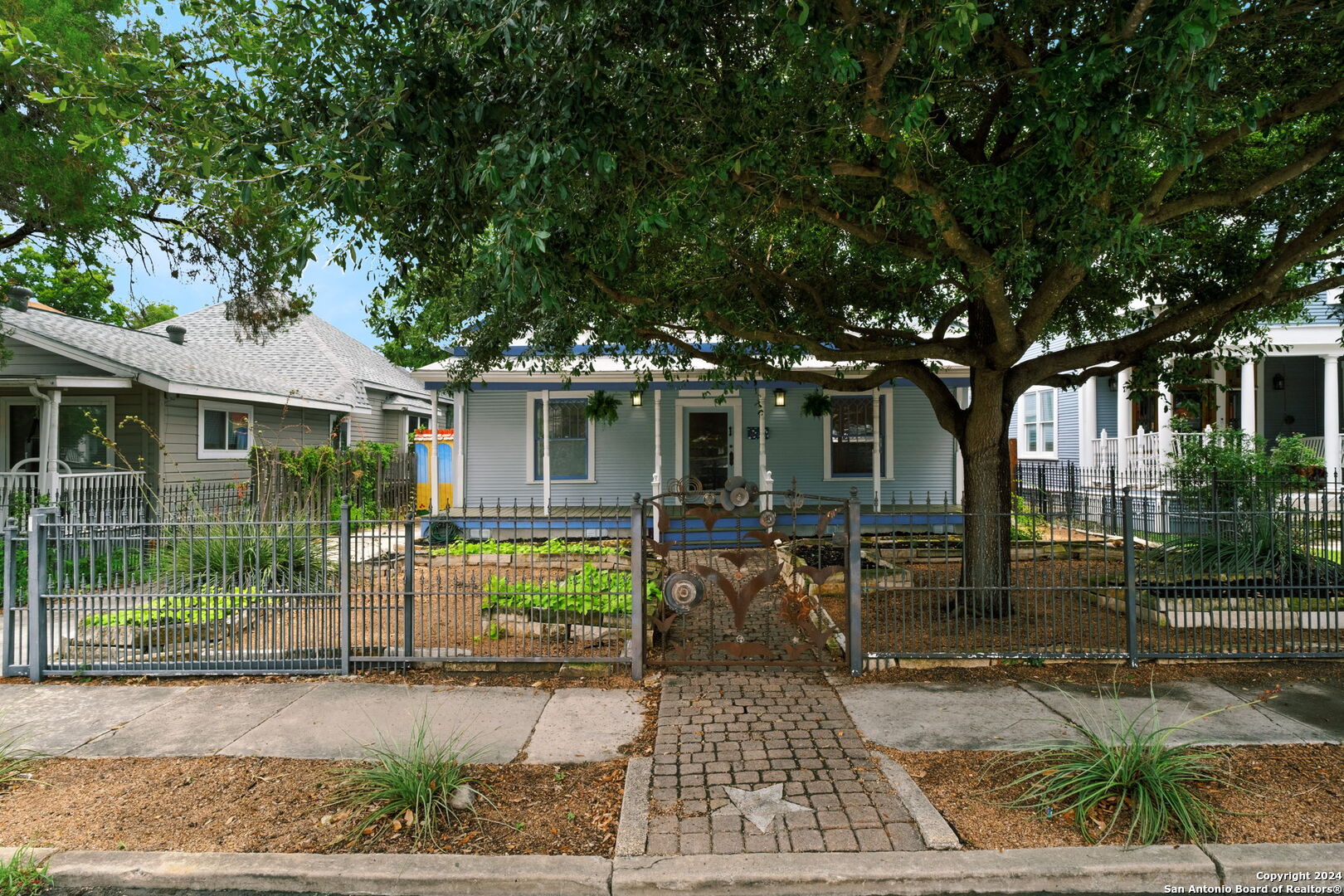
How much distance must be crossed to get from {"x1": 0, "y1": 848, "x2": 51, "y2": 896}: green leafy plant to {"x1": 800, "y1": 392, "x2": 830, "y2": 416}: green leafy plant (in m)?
12.7

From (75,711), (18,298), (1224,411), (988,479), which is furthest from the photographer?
(1224,411)

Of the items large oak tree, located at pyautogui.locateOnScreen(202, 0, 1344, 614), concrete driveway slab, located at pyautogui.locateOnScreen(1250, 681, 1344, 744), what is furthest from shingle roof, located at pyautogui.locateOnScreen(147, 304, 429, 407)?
concrete driveway slab, located at pyautogui.locateOnScreen(1250, 681, 1344, 744)

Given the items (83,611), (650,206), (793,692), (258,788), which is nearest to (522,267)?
(650,206)

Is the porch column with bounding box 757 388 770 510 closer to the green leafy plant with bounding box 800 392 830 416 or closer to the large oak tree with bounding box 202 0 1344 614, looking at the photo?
the green leafy plant with bounding box 800 392 830 416

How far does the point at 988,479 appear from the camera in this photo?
26.3ft

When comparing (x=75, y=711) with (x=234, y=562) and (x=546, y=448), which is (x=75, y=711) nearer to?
(x=234, y=562)

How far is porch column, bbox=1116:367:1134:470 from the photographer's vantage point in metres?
15.9

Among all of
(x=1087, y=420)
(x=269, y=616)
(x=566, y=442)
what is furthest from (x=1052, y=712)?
(x=1087, y=420)

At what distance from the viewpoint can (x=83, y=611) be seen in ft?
21.8

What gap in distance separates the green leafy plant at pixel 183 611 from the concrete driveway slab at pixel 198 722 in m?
0.77

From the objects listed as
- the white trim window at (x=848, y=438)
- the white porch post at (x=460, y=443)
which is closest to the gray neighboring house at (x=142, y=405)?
the white porch post at (x=460, y=443)

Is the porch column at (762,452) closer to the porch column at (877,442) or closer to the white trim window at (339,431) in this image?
the porch column at (877,442)

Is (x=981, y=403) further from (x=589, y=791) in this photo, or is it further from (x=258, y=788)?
(x=258, y=788)

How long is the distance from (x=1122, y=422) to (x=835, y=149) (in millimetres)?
14014
